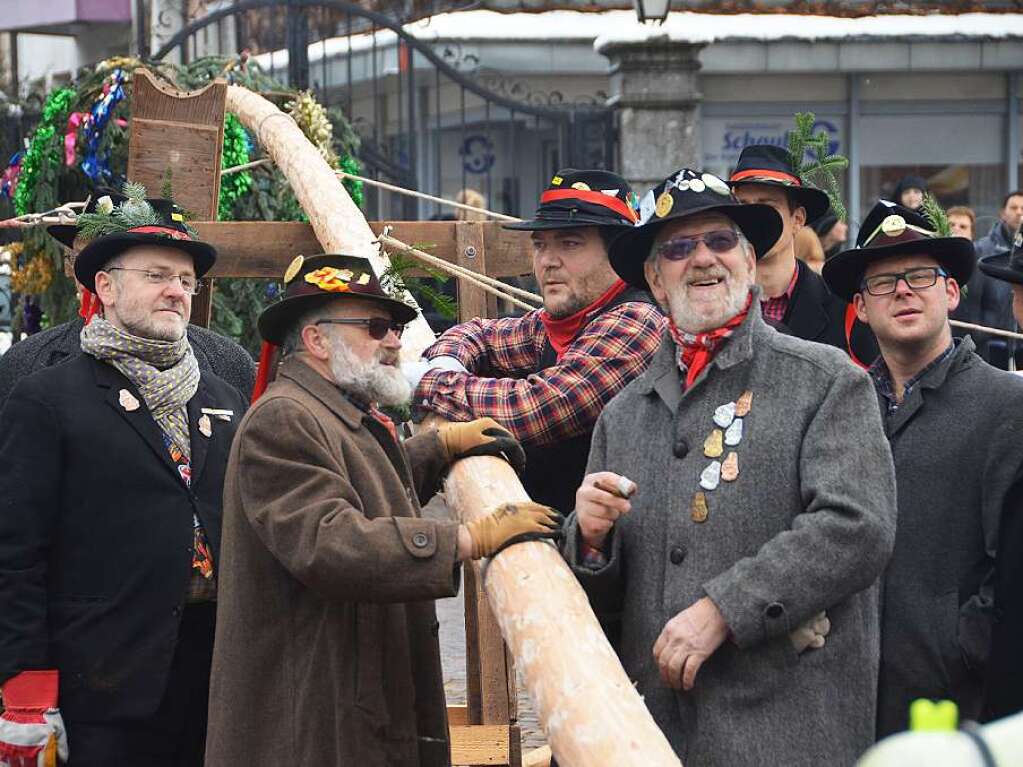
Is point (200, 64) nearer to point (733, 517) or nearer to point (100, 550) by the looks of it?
point (100, 550)

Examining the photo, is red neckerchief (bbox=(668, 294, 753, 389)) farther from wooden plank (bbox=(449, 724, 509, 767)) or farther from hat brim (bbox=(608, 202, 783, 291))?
wooden plank (bbox=(449, 724, 509, 767))

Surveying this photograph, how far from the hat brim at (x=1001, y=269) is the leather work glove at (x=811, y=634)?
1.18 m

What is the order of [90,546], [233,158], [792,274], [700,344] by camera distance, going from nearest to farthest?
[700,344], [90,546], [792,274], [233,158]

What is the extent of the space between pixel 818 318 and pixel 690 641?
1.78 m

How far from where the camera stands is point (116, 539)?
14.2 ft

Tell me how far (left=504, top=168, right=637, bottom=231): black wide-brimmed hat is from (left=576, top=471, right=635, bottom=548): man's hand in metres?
1.04

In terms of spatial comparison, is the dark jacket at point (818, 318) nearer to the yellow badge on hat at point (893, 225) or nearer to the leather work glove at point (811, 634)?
the yellow badge on hat at point (893, 225)

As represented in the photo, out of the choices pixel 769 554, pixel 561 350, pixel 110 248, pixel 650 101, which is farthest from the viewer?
pixel 650 101

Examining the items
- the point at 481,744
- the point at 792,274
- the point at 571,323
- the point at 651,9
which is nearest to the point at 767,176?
the point at 792,274

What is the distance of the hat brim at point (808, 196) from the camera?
5012mm

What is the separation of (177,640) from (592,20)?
41.0 ft

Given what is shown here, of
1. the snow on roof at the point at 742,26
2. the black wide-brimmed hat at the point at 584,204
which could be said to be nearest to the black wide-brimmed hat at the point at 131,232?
the black wide-brimmed hat at the point at 584,204

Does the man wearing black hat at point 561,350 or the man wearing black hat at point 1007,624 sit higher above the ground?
the man wearing black hat at point 561,350

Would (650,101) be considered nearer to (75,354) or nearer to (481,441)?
(75,354)
